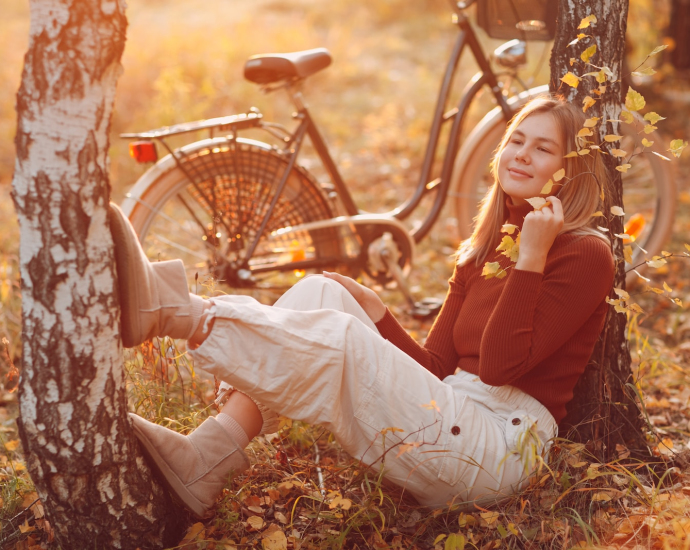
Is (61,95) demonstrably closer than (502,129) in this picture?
Yes

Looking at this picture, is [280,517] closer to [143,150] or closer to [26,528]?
[26,528]

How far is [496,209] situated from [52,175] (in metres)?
1.23

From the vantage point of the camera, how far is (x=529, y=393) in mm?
1799

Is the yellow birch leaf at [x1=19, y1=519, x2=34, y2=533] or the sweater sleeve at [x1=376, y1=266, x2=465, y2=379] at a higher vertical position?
the sweater sleeve at [x1=376, y1=266, x2=465, y2=379]

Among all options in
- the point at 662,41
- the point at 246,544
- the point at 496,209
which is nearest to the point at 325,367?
the point at 246,544

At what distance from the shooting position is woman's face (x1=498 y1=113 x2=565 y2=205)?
5.99 feet

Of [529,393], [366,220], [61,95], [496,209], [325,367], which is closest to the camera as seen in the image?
[61,95]

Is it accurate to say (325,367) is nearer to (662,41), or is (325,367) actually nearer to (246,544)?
(246,544)

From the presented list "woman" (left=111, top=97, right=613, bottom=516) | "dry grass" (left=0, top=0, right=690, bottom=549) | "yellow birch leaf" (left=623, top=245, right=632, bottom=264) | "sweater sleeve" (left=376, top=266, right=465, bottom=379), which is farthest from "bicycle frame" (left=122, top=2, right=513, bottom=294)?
"yellow birch leaf" (left=623, top=245, right=632, bottom=264)

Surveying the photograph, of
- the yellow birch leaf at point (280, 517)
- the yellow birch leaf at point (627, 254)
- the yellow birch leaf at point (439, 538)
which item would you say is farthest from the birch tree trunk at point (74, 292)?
the yellow birch leaf at point (627, 254)

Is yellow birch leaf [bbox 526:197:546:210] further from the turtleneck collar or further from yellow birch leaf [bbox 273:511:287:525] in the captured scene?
yellow birch leaf [bbox 273:511:287:525]

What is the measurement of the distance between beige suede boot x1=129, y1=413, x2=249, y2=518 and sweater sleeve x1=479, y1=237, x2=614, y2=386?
2.14 ft

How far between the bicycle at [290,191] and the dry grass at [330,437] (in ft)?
1.63

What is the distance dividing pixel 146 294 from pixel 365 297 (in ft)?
2.50
